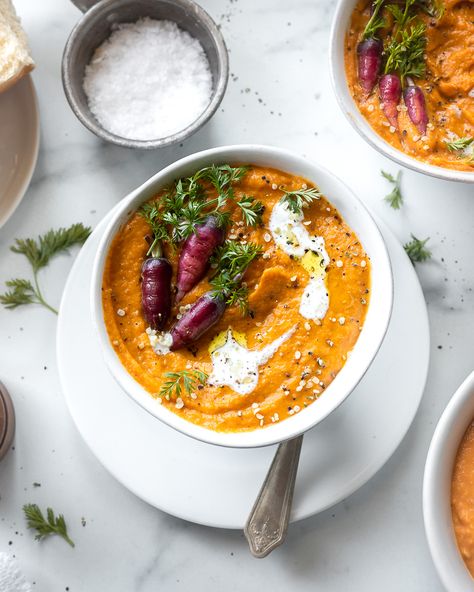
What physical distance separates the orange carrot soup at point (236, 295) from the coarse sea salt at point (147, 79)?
0.48 meters

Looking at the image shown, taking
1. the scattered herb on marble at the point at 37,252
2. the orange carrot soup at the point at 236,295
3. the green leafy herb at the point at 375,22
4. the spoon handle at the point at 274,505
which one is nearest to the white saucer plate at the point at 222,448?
the spoon handle at the point at 274,505

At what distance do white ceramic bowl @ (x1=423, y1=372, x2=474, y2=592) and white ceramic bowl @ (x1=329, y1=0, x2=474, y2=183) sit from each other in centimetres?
71

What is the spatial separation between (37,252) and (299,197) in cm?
108

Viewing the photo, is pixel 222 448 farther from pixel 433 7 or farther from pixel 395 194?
pixel 433 7

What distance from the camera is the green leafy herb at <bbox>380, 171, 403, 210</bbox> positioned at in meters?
3.04

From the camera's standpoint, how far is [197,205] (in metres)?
2.55

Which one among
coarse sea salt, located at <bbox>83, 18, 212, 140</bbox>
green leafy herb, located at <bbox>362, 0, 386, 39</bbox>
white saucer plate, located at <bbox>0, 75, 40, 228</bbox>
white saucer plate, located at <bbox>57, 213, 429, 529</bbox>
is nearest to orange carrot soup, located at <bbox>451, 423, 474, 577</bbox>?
white saucer plate, located at <bbox>57, 213, 429, 529</bbox>

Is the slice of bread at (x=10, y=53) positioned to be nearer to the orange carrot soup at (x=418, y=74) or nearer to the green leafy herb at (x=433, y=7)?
the orange carrot soup at (x=418, y=74)

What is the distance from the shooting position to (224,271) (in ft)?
8.55

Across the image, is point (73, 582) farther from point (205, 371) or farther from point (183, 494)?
point (205, 371)

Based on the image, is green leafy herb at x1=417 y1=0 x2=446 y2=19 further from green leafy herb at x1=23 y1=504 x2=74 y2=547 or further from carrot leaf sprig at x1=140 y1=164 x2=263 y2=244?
green leafy herb at x1=23 y1=504 x2=74 y2=547

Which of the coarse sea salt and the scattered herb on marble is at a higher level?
the coarse sea salt

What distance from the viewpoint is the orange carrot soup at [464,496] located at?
2.57 meters

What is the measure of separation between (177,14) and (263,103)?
17.9 inches
